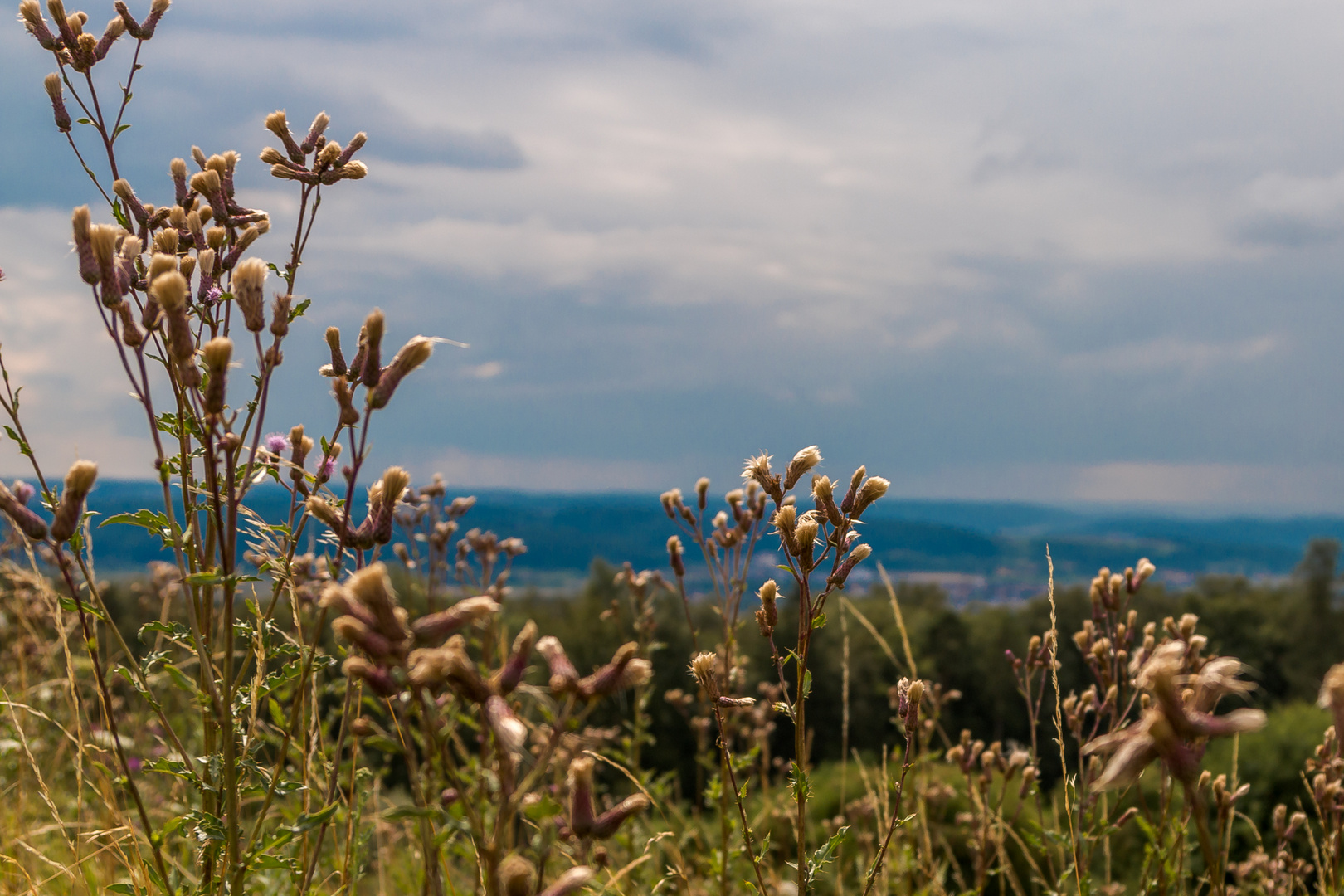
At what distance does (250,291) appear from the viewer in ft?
7.06

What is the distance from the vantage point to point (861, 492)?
266cm

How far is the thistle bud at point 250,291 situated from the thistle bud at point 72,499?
18.9 inches

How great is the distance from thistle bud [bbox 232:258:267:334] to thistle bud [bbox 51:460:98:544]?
1.58 feet

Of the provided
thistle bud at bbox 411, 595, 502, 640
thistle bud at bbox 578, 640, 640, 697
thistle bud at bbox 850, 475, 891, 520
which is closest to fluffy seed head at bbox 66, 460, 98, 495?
thistle bud at bbox 411, 595, 502, 640

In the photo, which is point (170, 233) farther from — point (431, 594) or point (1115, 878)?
point (1115, 878)

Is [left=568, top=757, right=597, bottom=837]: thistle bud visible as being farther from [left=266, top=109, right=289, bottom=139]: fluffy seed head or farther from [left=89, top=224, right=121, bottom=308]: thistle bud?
[left=266, top=109, right=289, bottom=139]: fluffy seed head

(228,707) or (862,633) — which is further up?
(228,707)

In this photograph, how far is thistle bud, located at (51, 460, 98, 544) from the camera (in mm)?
1949

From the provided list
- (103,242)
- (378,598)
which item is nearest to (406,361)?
(378,598)

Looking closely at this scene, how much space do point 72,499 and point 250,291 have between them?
0.61 meters

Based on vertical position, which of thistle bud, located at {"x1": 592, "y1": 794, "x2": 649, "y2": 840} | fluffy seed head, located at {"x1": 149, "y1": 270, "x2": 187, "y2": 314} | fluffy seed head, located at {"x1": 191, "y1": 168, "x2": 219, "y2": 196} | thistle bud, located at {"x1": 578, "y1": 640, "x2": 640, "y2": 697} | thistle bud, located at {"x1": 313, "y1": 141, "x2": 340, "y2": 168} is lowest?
thistle bud, located at {"x1": 592, "y1": 794, "x2": 649, "y2": 840}

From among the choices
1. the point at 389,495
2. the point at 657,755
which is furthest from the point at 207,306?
the point at 657,755

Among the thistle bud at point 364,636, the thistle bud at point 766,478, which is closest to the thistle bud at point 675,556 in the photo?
the thistle bud at point 766,478

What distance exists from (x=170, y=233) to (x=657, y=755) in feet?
76.2
